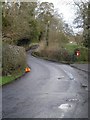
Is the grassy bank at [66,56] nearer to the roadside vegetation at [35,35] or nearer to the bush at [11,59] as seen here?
the roadside vegetation at [35,35]

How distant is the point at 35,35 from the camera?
61219 mm

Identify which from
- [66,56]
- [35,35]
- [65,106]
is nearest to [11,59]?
[65,106]

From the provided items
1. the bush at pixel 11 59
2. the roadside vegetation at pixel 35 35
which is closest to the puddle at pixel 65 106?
the roadside vegetation at pixel 35 35

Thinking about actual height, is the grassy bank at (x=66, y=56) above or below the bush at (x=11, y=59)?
below

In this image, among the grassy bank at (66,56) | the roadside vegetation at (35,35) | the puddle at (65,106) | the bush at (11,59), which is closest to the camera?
the puddle at (65,106)

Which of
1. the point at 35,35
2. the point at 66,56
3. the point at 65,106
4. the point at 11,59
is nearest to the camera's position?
the point at 65,106

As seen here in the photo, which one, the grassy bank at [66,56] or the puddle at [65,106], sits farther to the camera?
the grassy bank at [66,56]

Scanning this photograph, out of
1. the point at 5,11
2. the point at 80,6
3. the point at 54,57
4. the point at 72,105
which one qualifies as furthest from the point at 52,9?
the point at 72,105

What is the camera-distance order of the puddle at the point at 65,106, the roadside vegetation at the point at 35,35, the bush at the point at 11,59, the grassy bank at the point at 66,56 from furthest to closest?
the grassy bank at the point at 66,56 < the roadside vegetation at the point at 35,35 < the bush at the point at 11,59 < the puddle at the point at 65,106

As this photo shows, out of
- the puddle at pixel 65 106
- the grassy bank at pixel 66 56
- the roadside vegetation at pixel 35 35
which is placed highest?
the roadside vegetation at pixel 35 35

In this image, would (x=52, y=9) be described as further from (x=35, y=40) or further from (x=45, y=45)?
(x=45, y=45)

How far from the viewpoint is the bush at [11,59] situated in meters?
22.4

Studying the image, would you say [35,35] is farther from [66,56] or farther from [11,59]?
[11,59]

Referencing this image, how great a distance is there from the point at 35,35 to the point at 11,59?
37627mm
